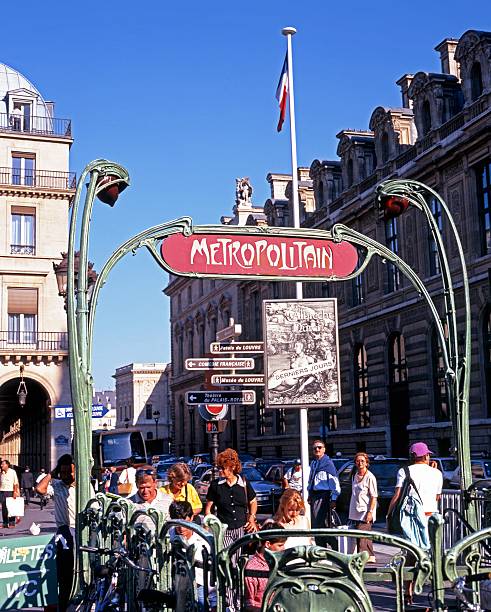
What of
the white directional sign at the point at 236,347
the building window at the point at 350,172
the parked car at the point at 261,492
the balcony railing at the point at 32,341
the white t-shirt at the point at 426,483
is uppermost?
the building window at the point at 350,172

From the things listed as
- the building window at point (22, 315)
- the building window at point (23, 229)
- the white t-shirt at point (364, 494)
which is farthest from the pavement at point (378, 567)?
the building window at point (23, 229)

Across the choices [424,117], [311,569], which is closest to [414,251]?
[424,117]

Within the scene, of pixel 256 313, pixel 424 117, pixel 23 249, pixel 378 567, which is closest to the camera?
pixel 378 567

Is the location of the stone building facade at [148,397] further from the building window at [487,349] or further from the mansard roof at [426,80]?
the building window at [487,349]

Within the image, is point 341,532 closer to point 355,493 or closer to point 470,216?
point 355,493

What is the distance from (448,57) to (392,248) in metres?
9.79

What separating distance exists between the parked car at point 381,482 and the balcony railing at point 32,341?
821 inches

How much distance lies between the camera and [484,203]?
3441 centimetres

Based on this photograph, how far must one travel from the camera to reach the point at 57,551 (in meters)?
8.88

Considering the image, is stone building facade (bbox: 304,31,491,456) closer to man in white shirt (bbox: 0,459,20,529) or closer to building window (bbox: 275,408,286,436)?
building window (bbox: 275,408,286,436)

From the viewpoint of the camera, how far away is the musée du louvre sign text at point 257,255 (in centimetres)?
934

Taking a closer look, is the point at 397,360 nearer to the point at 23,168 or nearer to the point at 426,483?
the point at 23,168

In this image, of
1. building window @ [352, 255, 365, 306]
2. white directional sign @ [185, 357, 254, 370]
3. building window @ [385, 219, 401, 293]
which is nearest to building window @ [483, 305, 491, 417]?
building window @ [385, 219, 401, 293]

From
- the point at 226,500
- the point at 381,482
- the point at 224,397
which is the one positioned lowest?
the point at 381,482
